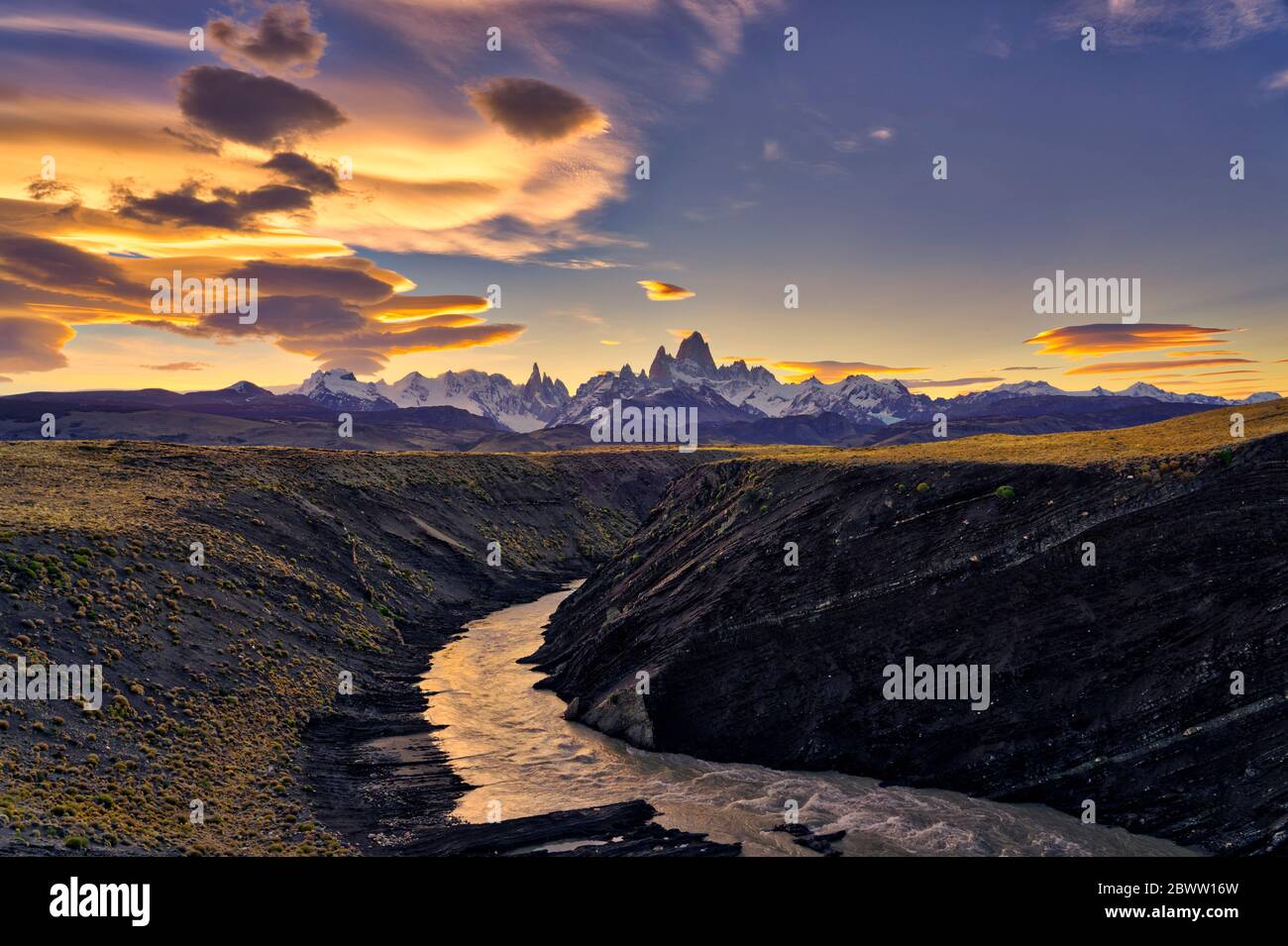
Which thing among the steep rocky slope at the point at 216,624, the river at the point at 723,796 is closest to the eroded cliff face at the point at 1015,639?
the river at the point at 723,796

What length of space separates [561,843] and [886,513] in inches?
1017

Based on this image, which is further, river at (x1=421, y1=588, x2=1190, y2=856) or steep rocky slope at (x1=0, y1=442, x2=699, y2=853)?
steep rocky slope at (x1=0, y1=442, x2=699, y2=853)

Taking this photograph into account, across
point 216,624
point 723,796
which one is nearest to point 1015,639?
point 723,796

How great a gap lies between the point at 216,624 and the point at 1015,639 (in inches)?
1907

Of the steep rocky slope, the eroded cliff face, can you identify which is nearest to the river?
the eroded cliff face

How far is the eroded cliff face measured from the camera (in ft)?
97.3

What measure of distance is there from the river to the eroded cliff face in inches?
49.4

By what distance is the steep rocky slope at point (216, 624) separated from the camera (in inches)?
1169

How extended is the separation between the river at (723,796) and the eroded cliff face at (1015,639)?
1254 mm

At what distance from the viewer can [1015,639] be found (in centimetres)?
3497

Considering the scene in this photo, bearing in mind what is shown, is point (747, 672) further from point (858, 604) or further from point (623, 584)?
point (623, 584)

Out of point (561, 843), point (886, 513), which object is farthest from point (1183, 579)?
point (561, 843)

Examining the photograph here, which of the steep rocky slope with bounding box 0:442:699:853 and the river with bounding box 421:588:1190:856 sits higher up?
the steep rocky slope with bounding box 0:442:699:853

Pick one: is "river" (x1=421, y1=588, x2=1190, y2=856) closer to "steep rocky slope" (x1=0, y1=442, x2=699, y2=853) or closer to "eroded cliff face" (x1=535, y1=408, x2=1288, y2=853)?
"eroded cliff face" (x1=535, y1=408, x2=1288, y2=853)
